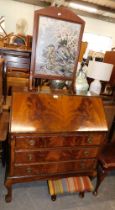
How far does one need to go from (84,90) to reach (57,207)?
1229 mm

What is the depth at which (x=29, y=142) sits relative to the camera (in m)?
1.37

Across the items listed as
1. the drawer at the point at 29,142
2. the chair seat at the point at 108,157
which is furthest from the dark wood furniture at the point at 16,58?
the chair seat at the point at 108,157

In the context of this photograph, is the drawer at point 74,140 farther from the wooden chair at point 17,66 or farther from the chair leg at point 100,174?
the wooden chair at point 17,66

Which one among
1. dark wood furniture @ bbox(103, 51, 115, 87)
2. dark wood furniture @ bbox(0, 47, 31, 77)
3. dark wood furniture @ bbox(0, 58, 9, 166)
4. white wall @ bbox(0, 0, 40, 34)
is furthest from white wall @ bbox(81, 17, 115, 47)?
dark wood furniture @ bbox(0, 58, 9, 166)

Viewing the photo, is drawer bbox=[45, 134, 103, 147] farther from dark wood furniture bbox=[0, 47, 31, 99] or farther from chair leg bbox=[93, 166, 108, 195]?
dark wood furniture bbox=[0, 47, 31, 99]

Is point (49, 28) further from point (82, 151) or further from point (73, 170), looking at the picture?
point (73, 170)

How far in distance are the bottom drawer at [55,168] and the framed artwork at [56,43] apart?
0.86 metres

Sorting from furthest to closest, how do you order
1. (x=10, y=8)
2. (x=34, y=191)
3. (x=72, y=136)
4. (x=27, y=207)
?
(x=10, y=8), (x=34, y=191), (x=27, y=207), (x=72, y=136)

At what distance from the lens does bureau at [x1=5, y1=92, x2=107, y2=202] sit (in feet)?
4.40

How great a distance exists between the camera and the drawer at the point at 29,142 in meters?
1.34

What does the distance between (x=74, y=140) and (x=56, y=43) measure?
0.94 metres

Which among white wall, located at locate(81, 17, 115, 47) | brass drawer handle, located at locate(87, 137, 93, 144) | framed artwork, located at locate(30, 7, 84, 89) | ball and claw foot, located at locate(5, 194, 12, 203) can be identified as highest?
white wall, located at locate(81, 17, 115, 47)

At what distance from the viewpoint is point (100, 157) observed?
1756mm

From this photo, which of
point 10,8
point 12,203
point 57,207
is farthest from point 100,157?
point 10,8
